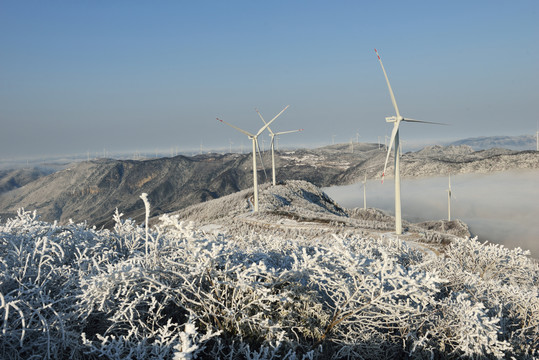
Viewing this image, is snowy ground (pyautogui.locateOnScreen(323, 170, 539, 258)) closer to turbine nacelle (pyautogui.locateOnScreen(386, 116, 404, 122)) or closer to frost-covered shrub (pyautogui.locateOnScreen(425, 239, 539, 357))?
turbine nacelle (pyautogui.locateOnScreen(386, 116, 404, 122))

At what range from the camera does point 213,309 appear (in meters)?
5.65

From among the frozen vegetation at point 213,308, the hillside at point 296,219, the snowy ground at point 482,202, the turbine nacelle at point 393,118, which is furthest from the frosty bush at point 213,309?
the snowy ground at point 482,202

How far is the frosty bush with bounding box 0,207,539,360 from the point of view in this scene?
4.99 m

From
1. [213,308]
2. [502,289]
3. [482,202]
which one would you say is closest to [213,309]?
[213,308]

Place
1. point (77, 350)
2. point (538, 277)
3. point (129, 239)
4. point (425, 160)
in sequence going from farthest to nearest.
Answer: point (425, 160), point (538, 277), point (129, 239), point (77, 350)

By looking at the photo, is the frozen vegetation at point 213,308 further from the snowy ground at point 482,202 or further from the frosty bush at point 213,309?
the snowy ground at point 482,202

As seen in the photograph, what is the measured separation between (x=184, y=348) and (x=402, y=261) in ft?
34.8

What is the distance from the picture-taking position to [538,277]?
15.8 meters

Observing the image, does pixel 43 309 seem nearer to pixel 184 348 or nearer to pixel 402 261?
pixel 184 348

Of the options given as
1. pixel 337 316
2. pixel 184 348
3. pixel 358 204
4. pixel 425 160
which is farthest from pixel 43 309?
pixel 425 160

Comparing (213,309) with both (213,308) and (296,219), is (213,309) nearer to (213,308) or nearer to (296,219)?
(213,308)

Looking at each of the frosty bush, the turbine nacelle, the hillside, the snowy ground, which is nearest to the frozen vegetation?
the frosty bush

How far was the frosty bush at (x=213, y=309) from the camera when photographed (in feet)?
16.4

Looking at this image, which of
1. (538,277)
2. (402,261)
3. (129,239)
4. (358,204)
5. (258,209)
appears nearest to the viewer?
(129,239)
